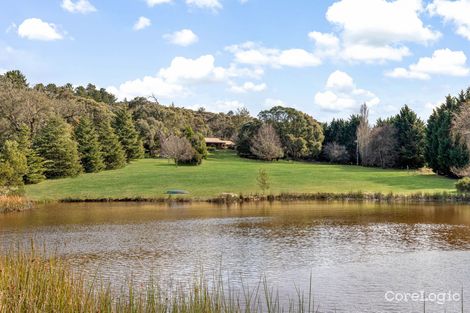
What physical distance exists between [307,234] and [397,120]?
211 ft

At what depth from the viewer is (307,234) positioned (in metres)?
26.4

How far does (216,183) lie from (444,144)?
3130cm

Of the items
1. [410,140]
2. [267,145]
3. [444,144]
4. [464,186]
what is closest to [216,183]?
[464,186]

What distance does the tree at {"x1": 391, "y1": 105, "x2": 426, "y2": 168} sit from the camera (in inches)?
3150

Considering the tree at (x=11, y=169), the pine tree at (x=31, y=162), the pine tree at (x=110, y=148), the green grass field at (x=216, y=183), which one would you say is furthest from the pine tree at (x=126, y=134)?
the tree at (x=11, y=169)

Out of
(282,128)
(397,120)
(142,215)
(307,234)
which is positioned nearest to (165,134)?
(282,128)

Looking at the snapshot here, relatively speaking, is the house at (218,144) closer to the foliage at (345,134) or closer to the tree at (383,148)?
the foliage at (345,134)

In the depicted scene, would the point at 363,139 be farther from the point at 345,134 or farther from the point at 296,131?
the point at 296,131

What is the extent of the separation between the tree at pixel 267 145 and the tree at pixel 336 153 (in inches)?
372

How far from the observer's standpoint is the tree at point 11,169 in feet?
143

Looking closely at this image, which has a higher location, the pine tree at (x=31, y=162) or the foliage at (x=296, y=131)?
the foliage at (x=296, y=131)

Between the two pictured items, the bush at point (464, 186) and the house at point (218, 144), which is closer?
the bush at point (464, 186)

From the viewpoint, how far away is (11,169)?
44.2m

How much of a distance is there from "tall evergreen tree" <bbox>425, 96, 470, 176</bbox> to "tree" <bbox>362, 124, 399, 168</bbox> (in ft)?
31.2
